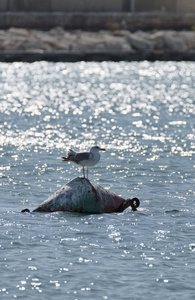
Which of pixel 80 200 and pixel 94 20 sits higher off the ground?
pixel 94 20

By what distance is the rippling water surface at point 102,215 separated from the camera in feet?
38.6

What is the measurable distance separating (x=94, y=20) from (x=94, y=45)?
12.8 feet

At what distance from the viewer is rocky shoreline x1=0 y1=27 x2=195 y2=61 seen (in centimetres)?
6725

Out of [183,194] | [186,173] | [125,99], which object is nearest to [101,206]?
[183,194]

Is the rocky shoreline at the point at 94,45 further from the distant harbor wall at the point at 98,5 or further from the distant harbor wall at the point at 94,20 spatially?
the distant harbor wall at the point at 98,5

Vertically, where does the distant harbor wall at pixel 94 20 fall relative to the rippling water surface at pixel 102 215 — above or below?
above

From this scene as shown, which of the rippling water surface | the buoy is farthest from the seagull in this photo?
the rippling water surface

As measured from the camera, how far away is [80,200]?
15.6m

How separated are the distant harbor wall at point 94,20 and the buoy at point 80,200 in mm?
58273

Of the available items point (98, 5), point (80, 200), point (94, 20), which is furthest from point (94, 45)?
point (80, 200)

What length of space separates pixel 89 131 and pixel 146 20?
46.3 metres

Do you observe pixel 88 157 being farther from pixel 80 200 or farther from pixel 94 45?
pixel 94 45

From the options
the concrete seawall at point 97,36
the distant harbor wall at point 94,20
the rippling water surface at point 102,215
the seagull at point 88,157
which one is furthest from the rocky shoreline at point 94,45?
the seagull at point 88,157

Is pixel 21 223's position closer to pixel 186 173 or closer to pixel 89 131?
pixel 186 173
